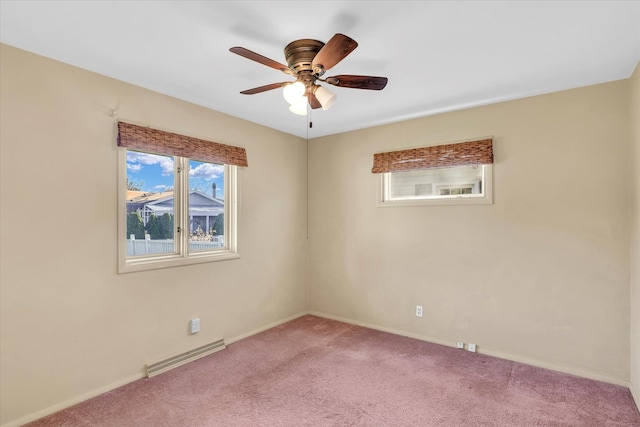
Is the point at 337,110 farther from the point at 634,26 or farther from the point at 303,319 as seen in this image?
the point at 303,319

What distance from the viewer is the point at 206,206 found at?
349cm

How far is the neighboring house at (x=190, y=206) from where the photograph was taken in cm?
292

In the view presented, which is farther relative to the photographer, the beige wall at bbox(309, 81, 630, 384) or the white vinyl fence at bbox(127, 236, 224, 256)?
the white vinyl fence at bbox(127, 236, 224, 256)

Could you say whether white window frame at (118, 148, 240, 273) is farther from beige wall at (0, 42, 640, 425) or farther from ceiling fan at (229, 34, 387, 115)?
ceiling fan at (229, 34, 387, 115)

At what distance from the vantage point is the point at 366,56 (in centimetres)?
232

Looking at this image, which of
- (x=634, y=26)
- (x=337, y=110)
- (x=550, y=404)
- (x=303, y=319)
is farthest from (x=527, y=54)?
(x=303, y=319)

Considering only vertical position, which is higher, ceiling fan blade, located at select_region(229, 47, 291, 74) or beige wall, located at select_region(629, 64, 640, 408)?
ceiling fan blade, located at select_region(229, 47, 291, 74)

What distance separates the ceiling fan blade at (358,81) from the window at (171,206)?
173cm

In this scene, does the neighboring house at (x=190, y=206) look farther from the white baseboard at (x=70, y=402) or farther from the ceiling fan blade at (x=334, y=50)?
the ceiling fan blade at (x=334, y=50)

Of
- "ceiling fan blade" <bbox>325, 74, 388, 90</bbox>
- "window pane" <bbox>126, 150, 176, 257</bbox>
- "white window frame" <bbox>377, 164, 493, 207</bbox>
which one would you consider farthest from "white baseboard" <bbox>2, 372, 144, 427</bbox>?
"white window frame" <bbox>377, 164, 493, 207</bbox>

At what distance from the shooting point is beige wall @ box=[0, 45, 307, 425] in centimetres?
218

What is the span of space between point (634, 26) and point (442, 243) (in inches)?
86.2

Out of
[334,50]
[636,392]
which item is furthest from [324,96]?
[636,392]

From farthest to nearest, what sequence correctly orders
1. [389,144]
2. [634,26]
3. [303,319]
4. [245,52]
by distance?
[303,319] < [389,144] < [634,26] < [245,52]
